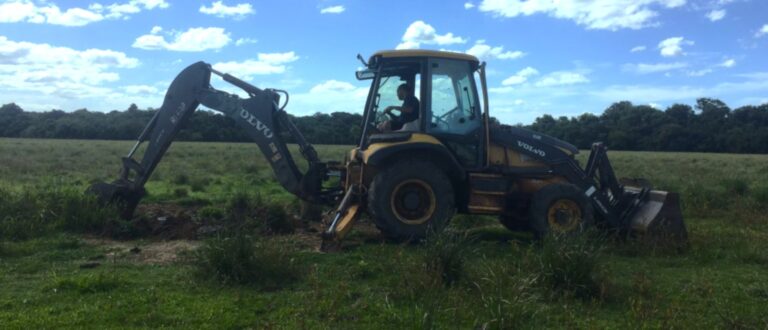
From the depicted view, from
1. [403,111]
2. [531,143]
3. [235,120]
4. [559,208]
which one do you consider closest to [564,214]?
[559,208]

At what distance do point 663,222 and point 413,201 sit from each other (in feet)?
12.0

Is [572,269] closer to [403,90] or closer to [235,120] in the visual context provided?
[403,90]

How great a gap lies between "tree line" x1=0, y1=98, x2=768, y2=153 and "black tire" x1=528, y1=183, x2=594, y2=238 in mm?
48734

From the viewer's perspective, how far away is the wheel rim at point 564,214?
9633 millimetres

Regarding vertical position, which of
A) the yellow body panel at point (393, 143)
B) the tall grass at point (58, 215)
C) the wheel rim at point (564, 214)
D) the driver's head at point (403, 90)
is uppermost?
the driver's head at point (403, 90)

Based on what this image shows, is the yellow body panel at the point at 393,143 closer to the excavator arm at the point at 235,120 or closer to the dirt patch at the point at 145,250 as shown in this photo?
the excavator arm at the point at 235,120

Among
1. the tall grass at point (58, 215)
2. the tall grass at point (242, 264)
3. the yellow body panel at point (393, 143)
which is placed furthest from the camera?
the tall grass at point (58, 215)

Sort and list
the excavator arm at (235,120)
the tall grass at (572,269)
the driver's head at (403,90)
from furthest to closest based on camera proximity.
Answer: the excavator arm at (235,120), the driver's head at (403,90), the tall grass at (572,269)

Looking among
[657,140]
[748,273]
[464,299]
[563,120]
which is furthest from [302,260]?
[657,140]

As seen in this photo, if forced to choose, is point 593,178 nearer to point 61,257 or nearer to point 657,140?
point 61,257

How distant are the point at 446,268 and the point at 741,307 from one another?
287cm

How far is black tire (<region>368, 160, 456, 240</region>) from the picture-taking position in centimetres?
930

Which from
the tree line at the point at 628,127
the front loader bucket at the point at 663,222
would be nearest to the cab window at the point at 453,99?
the front loader bucket at the point at 663,222

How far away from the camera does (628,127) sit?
73.2 meters
